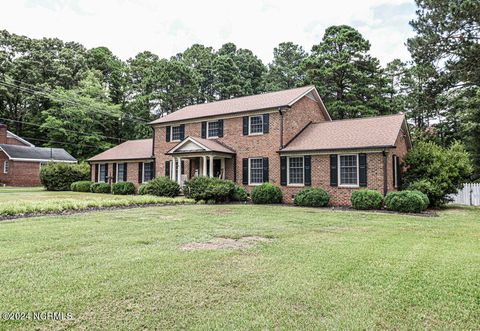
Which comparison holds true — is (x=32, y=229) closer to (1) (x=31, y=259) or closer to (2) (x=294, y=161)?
(1) (x=31, y=259)

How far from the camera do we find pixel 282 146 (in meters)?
18.3

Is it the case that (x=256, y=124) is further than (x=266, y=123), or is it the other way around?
(x=256, y=124)

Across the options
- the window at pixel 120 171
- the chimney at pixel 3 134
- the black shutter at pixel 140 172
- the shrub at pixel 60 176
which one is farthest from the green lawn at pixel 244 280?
the chimney at pixel 3 134

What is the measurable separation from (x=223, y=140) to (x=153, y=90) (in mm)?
23557

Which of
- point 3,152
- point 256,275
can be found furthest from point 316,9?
point 3,152

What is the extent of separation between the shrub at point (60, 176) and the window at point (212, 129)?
1449 cm

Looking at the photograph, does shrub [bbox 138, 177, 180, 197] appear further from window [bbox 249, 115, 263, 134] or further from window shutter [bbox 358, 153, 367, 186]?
window shutter [bbox 358, 153, 367, 186]

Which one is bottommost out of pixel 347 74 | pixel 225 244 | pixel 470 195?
pixel 225 244

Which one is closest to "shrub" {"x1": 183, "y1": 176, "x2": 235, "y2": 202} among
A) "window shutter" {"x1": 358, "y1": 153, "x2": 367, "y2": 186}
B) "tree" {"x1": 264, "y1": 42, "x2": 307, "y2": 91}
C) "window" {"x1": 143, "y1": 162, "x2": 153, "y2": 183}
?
"window shutter" {"x1": 358, "y1": 153, "x2": 367, "y2": 186}

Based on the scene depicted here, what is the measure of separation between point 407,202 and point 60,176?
88.0 ft

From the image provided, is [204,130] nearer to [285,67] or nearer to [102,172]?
[102,172]

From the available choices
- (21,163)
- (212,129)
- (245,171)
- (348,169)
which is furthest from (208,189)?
(21,163)

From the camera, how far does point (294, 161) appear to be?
18.0 meters

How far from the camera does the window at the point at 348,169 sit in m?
15.9
